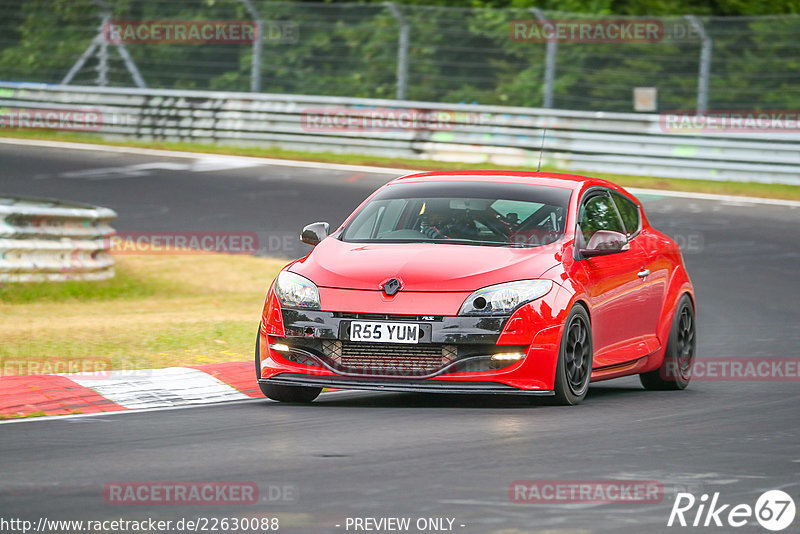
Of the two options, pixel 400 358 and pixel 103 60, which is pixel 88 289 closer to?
pixel 400 358

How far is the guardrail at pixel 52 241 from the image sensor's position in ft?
50.2

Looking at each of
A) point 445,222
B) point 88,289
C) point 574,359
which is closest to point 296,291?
point 445,222

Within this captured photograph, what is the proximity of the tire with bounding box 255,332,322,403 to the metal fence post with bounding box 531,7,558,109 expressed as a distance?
17676 mm

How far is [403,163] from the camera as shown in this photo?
88.3 feet

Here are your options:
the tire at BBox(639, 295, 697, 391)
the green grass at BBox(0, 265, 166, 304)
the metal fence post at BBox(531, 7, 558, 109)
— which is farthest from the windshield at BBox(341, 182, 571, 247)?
the metal fence post at BBox(531, 7, 558, 109)

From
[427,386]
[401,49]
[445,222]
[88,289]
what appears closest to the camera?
[427,386]

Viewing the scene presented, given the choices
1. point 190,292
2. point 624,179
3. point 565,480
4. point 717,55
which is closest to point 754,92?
point 717,55

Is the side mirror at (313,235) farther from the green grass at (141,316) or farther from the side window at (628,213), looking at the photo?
the side window at (628,213)

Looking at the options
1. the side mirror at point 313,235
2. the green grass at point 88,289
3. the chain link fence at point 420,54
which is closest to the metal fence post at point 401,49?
the chain link fence at point 420,54

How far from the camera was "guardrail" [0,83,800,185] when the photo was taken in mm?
24828

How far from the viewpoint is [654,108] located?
25844 millimetres

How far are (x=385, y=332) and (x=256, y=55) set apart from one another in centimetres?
2083

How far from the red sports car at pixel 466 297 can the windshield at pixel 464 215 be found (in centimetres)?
1

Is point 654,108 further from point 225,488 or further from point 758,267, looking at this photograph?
point 225,488
